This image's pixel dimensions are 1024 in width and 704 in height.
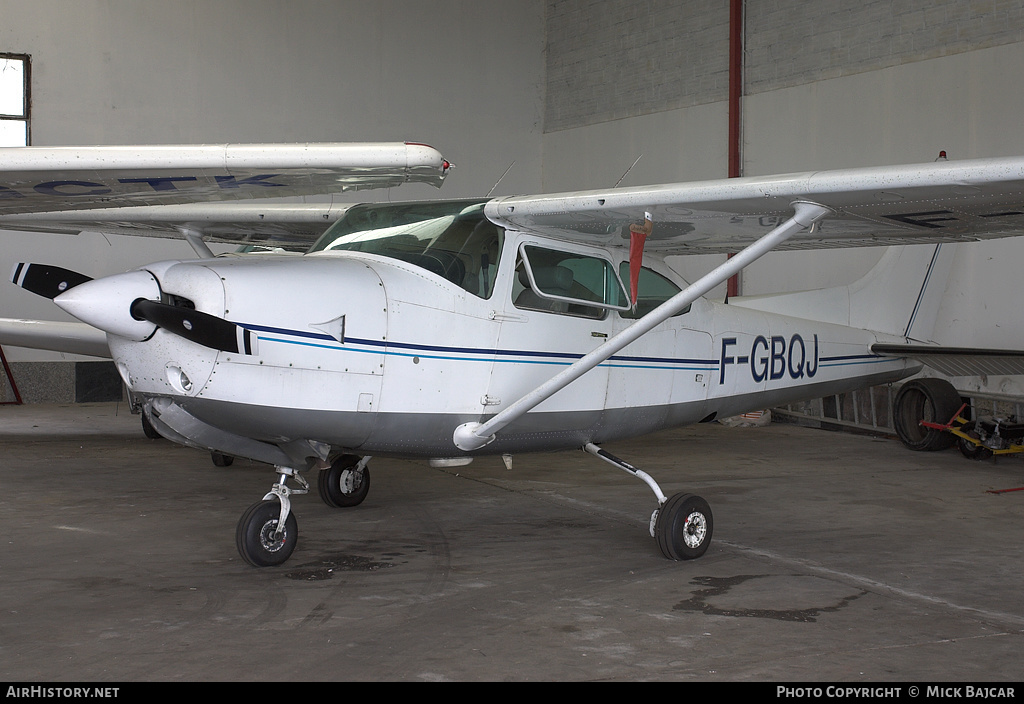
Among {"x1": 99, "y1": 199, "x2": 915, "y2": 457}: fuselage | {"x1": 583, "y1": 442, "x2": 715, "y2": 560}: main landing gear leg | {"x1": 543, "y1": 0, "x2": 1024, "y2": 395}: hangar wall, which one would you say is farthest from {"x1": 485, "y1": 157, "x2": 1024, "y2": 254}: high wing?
{"x1": 543, "y1": 0, "x2": 1024, "y2": 395}: hangar wall

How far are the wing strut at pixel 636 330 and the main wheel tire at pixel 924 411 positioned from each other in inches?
231

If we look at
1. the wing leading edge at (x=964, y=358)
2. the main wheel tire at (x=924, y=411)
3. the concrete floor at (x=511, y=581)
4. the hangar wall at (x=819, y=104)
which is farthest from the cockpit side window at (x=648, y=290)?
the hangar wall at (x=819, y=104)

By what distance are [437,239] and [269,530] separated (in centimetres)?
179

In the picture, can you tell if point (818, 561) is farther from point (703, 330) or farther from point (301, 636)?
point (301, 636)

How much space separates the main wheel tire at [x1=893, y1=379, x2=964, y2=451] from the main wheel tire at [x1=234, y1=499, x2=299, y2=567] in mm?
7447

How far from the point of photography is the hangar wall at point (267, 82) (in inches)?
573

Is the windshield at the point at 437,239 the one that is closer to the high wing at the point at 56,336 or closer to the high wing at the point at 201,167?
the high wing at the point at 201,167

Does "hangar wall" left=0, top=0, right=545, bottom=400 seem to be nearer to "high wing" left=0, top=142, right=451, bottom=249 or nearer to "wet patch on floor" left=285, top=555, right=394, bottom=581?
"high wing" left=0, top=142, right=451, bottom=249

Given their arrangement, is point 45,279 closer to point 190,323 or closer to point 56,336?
point 190,323

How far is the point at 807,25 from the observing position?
1283 cm

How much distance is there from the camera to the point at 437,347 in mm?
4867

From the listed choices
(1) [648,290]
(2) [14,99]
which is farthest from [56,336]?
(2) [14,99]
